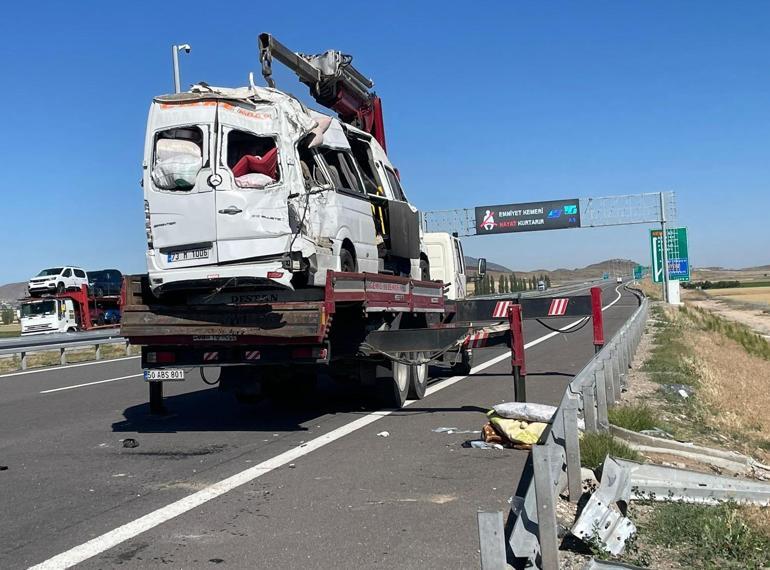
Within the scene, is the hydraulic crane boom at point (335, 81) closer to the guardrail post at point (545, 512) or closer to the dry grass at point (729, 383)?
the dry grass at point (729, 383)

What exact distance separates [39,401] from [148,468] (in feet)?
22.5

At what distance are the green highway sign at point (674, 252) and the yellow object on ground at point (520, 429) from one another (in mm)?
45568

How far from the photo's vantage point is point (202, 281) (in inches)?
345

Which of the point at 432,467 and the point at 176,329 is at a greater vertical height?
the point at 176,329

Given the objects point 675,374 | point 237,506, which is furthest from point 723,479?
point 675,374

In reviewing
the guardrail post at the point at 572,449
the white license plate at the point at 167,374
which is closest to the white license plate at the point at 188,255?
the white license plate at the point at 167,374

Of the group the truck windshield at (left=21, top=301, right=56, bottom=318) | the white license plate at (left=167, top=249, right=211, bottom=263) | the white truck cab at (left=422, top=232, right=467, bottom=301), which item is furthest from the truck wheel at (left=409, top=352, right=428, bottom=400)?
the truck windshield at (left=21, top=301, right=56, bottom=318)

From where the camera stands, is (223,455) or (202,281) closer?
(223,455)

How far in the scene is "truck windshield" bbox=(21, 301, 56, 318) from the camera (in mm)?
39594

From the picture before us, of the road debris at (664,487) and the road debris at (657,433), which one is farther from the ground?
the road debris at (664,487)

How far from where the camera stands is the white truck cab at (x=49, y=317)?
3944 cm

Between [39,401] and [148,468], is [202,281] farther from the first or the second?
[39,401]

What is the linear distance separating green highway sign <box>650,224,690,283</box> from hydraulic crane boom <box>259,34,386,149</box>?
4019 cm

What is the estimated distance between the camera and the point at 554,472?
4.70 metres
